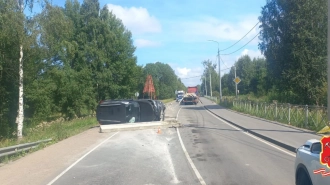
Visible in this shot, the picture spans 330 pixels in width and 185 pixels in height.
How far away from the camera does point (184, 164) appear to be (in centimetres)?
1148

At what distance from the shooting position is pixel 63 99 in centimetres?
4356

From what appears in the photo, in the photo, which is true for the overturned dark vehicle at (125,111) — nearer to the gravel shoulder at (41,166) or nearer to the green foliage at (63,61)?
the green foliage at (63,61)

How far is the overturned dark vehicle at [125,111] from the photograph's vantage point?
24.9m

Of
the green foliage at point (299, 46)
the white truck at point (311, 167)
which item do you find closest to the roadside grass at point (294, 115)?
the green foliage at point (299, 46)

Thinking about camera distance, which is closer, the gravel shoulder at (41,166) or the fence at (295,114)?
the gravel shoulder at (41,166)

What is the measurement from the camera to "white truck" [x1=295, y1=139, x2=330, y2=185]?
17.6 ft

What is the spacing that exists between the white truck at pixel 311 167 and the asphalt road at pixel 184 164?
2.30 m

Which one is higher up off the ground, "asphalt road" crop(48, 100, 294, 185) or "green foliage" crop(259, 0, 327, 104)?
"green foliage" crop(259, 0, 327, 104)

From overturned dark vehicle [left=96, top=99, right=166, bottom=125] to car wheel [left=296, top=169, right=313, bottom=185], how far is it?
18.7 m

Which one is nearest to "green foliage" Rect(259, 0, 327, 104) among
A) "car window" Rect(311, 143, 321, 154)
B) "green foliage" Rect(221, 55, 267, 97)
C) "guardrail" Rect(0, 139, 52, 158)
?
"guardrail" Rect(0, 139, 52, 158)

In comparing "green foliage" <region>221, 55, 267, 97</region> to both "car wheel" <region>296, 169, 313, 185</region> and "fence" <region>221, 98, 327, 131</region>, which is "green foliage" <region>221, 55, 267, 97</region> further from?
"car wheel" <region>296, 169, 313, 185</region>

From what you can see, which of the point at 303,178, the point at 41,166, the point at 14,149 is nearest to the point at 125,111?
the point at 14,149

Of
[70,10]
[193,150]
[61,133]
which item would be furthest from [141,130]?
[70,10]

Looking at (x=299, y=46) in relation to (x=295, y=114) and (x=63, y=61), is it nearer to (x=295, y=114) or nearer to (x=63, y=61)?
(x=295, y=114)
